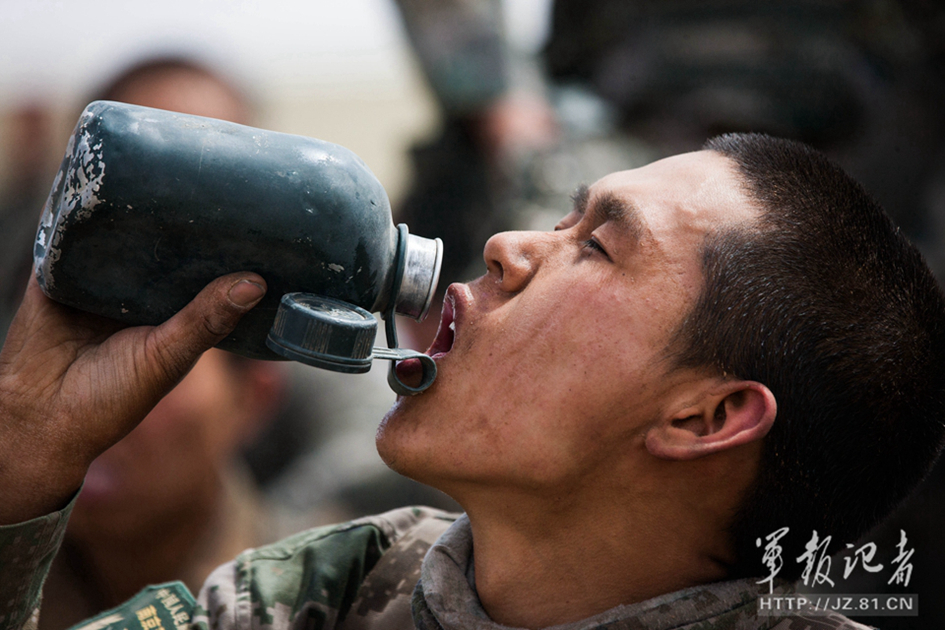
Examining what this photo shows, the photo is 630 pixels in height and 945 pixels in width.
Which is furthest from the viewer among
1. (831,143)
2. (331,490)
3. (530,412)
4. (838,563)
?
(831,143)

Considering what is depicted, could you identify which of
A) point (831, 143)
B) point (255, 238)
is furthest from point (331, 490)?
point (831, 143)

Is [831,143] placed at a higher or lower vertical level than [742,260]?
lower

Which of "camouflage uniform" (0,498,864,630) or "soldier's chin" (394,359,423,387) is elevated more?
"soldier's chin" (394,359,423,387)

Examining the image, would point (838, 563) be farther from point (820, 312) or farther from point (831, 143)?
point (820, 312)

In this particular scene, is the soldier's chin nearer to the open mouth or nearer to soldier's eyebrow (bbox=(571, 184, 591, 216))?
the open mouth

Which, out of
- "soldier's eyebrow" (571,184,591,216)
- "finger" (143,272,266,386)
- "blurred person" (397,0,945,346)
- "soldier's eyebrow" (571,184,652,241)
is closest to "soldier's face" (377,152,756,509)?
"soldier's eyebrow" (571,184,652,241)

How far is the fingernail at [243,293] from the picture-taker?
147 centimetres

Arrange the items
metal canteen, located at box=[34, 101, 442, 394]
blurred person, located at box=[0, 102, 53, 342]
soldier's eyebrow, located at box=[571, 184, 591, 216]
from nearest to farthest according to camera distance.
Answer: metal canteen, located at box=[34, 101, 442, 394] → soldier's eyebrow, located at box=[571, 184, 591, 216] → blurred person, located at box=[0, 102, 53, 342]

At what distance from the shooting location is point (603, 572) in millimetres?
1670

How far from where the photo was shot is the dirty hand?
1630 mm

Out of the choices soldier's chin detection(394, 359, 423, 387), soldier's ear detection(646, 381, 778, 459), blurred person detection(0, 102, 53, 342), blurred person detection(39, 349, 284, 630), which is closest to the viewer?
soldier's ear detection(646, 381, 778, 459)

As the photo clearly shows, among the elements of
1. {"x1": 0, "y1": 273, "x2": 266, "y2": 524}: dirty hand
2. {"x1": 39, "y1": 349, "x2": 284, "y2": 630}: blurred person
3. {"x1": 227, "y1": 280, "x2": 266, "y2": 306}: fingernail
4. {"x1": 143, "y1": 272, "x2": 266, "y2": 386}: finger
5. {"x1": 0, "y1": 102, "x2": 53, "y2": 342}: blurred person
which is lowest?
{"x1": 39, "y1": 349, "x2": 284, "y2": 630}: blurred person

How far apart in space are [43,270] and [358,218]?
1.92 ft

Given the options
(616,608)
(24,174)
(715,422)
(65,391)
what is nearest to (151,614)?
(65,391)
